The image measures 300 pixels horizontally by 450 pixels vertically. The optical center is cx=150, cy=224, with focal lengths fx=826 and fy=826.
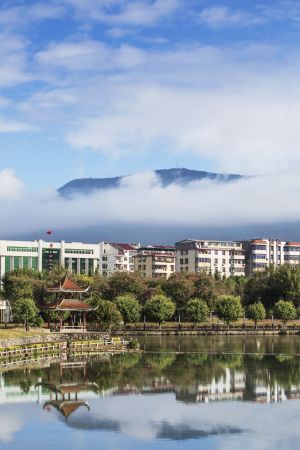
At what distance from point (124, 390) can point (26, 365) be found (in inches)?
Result: 660

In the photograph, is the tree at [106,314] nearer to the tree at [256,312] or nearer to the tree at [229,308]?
the tree at [229,308]

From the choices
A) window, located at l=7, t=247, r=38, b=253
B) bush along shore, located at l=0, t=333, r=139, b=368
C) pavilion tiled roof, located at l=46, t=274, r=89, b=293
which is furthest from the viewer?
window, located at l=7, t=247, r=38, b=253

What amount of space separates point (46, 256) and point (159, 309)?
7739cm

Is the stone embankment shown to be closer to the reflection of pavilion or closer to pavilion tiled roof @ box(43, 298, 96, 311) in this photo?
pavilion tiled roof @ box(43, 298, 96, 311)

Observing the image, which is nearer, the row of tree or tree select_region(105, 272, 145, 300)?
the row of tree

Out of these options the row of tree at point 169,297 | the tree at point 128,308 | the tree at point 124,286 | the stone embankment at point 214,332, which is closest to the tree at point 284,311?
the row of tree at point 169,297

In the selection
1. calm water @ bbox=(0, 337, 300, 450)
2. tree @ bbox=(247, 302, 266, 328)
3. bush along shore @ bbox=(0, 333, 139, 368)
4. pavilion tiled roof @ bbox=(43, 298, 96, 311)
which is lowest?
calm water @ bbox=(0, 337, 300, 450)

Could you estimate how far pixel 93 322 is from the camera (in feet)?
352

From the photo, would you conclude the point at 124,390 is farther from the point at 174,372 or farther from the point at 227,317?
the point at 227,317

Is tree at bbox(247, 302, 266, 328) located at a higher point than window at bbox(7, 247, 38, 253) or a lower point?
lower

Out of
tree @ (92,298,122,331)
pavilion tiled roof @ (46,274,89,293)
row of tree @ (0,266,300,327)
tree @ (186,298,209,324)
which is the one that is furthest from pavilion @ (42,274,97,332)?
tree @ (186,298,209,324)

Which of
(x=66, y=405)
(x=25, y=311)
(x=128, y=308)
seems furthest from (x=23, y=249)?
(x=66, y=405)

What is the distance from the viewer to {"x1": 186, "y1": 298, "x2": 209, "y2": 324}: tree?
114 meters

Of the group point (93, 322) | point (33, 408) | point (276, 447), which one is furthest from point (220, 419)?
point (93, 322)
